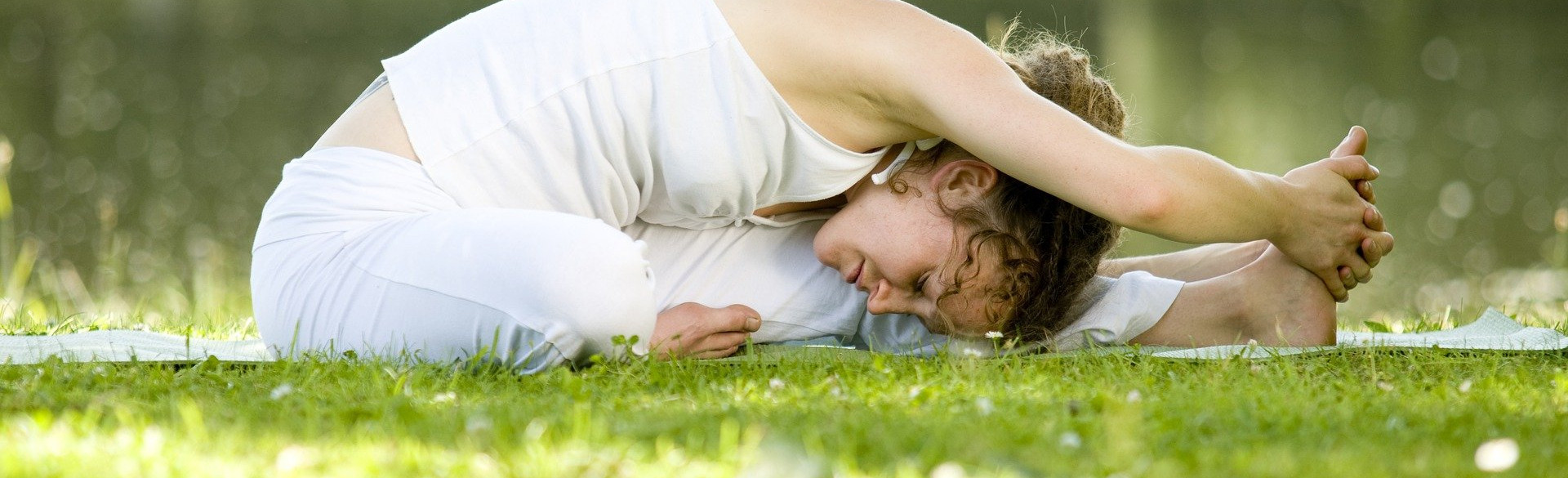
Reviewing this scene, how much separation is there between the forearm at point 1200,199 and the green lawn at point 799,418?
232mm

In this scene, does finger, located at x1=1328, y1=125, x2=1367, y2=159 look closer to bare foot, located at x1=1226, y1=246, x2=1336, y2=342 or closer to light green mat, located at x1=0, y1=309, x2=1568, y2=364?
bare foot, located at x1=1226, y1=246, x2=1336, y2=342

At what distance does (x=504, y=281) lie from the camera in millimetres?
2066

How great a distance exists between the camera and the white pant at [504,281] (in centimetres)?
206

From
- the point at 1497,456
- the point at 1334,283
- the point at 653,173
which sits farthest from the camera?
the point at 1334,283

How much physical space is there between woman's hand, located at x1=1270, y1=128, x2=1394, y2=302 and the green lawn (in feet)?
1.12

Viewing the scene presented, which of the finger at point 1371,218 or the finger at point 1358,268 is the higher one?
the finger at point 1371,218

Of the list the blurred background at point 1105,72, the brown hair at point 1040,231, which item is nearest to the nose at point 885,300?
the brown hair at point 1040,231

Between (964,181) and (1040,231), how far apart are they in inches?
6.9

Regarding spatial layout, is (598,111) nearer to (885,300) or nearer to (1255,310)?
(885,300)

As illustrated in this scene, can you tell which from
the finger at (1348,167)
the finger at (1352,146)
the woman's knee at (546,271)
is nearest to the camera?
the woman's knee at (546,271)

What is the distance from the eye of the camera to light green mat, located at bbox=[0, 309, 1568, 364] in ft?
7.59

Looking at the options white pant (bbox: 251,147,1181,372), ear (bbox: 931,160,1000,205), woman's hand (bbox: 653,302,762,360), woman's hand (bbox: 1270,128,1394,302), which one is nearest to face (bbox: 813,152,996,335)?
ear (bbox: 931,160,1000,205)

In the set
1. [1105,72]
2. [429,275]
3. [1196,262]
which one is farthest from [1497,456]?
[1105,72]

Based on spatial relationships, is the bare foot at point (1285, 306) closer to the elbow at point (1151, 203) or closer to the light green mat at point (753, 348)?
the light green mat at point (753, 348)
